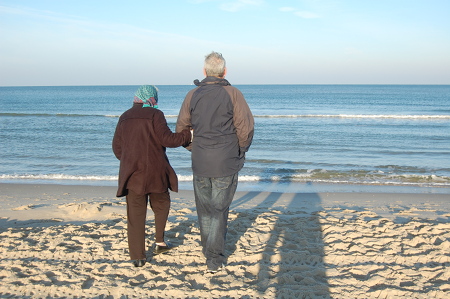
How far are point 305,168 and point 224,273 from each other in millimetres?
8393

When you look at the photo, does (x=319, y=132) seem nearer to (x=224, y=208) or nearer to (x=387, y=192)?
(x=387, y=192)

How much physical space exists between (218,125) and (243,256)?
145 cm

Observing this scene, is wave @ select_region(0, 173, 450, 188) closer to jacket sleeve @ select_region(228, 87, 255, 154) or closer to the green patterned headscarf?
the green patterned headscarf

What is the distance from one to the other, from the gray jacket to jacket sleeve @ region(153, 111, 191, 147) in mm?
114

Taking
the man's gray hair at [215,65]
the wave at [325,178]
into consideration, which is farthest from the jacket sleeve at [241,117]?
the wave at [325,178]

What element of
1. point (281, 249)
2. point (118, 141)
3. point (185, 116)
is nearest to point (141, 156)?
point (118, 141)

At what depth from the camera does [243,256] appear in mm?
4262

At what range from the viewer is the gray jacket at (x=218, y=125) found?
358cm

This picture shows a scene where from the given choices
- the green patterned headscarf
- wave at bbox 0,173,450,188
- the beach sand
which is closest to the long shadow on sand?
the beach sand

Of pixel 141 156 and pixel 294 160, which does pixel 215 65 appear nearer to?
pixel 141 156

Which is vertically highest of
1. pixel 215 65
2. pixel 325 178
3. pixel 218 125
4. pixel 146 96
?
pixel 215 65

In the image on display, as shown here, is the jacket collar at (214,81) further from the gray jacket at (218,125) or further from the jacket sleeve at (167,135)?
the jacket sleeve at (167,135)

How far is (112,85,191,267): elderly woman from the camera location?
3.82 meters

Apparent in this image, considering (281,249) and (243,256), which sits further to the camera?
(281,249)
